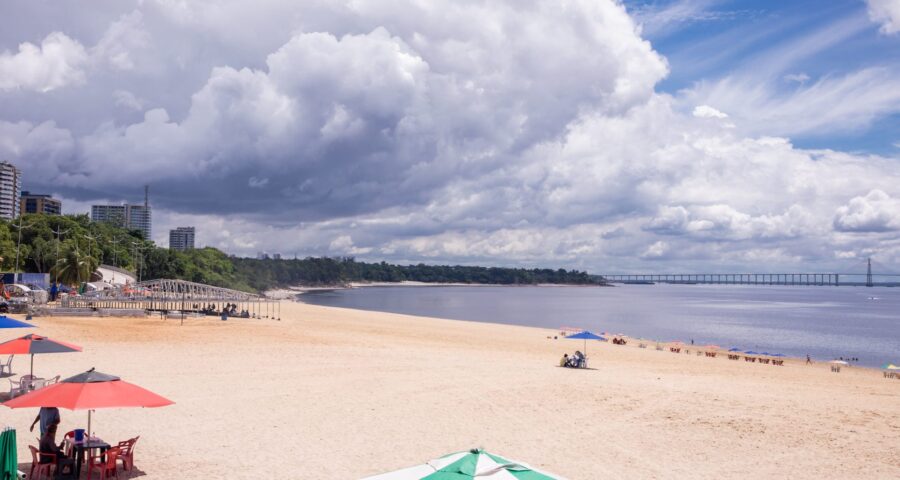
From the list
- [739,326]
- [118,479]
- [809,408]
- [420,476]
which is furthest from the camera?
[739,326]

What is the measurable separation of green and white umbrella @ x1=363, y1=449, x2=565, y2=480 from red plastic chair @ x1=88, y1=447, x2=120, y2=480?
6325mm

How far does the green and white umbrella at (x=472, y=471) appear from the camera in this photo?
21.1 ft

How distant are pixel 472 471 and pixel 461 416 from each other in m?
10.4

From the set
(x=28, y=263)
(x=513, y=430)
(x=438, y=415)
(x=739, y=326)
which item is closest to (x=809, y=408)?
(x=513, y=430)

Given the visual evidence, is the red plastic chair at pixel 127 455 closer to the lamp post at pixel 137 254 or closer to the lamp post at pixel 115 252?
the lamp post at pixel 115 252

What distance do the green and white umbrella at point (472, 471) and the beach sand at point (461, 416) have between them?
5306mm

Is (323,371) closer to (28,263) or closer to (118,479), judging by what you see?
(118,479)

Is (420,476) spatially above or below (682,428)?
above

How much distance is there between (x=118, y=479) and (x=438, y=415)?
26.0 feet

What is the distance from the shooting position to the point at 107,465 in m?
10.6

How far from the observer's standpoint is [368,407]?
1741 cm

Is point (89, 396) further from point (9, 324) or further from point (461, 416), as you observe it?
point (9, 324)

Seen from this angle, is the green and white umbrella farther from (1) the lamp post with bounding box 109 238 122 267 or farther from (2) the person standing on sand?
(1) the lamp post with bounding box 109 238 122 267

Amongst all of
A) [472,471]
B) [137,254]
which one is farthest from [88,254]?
[472,471]
